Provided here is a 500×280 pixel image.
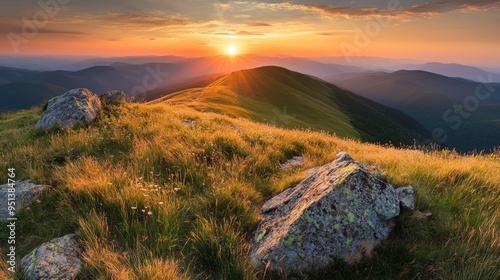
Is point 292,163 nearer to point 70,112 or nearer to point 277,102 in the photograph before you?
point 70,112

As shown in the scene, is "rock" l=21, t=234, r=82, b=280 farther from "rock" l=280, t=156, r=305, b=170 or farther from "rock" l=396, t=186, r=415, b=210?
"rock" l=280, t=156, r=305, b=170

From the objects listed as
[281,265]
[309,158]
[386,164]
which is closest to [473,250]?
[281,265]

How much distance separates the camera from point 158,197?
5707 millimetres

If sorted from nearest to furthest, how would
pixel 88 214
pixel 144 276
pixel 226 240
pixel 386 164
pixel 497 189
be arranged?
pixel 144 276 < pixel 226 240 < pixel 88 214 < pixel 497 189 < pixel 386 164

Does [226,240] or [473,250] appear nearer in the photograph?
[473,250]

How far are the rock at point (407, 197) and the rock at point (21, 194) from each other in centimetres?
736

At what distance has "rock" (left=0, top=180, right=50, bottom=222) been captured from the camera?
236 inches

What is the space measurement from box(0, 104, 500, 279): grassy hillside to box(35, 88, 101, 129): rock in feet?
16.1

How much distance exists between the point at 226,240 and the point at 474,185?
5542mm

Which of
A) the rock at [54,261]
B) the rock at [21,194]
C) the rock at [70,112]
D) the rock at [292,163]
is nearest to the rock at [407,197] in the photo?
the rock at [292,163]

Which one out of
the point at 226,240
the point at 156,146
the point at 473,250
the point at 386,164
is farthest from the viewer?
the point at 156,146

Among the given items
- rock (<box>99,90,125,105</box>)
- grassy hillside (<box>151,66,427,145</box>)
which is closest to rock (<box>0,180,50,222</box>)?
rock (<box>99,90,125,105</box>)

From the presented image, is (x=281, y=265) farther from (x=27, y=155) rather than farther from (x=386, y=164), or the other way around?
(x=27, y=155)

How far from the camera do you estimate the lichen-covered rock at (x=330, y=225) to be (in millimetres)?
4473
